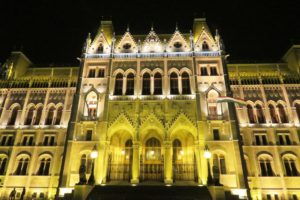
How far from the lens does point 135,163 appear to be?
2989 cm

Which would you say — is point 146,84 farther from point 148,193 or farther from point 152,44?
point 148,193

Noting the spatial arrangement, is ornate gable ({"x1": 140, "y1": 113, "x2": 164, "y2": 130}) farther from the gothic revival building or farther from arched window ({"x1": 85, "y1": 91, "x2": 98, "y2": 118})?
arched window ({"x1": 85, "y1": 91, "x2": 98, "y2": 118})

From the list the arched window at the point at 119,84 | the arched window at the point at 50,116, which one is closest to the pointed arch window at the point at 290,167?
the arched window at the point at 119,84

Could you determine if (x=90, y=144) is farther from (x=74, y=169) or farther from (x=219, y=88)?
(x=219, y=88)

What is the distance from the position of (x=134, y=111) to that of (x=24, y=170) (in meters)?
17.0

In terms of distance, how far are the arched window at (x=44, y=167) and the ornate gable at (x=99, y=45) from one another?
54.0ft

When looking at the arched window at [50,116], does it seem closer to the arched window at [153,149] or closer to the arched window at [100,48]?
the arched window at [100,48]

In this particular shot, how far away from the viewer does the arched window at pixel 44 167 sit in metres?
34.7

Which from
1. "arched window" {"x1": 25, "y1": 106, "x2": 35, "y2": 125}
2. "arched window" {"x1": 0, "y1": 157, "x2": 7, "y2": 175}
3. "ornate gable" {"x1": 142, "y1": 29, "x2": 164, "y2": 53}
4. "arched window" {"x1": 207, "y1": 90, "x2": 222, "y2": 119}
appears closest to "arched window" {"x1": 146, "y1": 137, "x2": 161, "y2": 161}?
"arched window" {"x1": 207, "y1": 90, "x2": 222, "y2": 119}

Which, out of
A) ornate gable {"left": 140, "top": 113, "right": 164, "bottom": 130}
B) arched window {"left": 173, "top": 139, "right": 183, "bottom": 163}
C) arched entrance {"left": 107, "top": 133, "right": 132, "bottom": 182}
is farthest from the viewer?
arched window {"left": 173, "top": 139, "right": 183, "bottom": 163}

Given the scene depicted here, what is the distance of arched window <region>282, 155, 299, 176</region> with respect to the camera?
107ft

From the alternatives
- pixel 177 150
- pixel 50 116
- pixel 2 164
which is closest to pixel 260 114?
pixel 177 150

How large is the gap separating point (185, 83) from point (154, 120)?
7081 millimetres

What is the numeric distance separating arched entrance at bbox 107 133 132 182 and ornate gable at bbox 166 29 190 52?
14.0m
